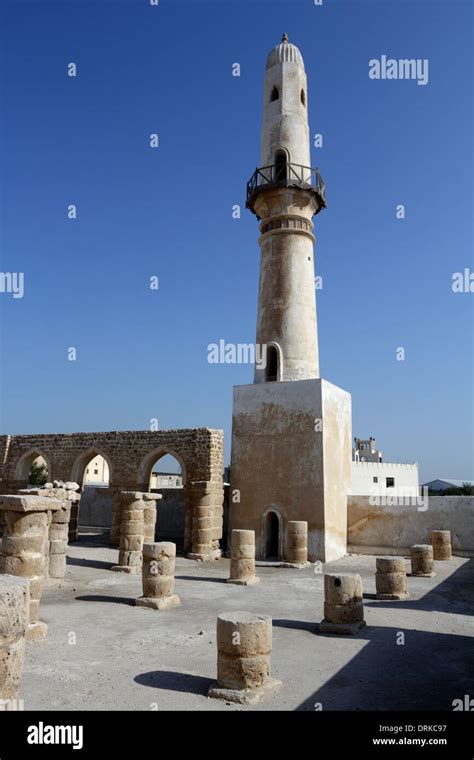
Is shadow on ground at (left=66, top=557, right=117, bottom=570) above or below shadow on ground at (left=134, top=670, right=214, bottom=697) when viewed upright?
below

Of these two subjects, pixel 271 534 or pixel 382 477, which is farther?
pixel 382 477

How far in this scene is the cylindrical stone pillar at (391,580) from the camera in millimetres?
10422

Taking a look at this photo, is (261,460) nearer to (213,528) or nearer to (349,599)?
(213,528)

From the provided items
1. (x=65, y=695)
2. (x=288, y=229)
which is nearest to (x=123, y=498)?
(x=65, y=695)

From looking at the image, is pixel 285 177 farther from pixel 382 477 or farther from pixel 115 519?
pixel 382 477

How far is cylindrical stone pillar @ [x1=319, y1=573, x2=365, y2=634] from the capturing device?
812 centimetres

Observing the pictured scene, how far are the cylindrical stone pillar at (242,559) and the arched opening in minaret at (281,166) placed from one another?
1084cm

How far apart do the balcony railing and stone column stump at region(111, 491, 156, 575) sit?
10.1 meters

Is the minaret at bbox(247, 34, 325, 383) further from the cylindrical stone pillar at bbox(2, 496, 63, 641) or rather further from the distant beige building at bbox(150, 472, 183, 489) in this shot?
the distant beige building at bbox(150, 472, 183, 489)

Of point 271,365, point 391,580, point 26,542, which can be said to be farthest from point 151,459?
point 26,542

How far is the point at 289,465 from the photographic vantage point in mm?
16000

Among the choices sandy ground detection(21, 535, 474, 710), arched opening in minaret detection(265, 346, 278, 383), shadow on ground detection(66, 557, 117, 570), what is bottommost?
shadow on ground detection(66, 557, 117, 570)

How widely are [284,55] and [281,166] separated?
3909 millimetres

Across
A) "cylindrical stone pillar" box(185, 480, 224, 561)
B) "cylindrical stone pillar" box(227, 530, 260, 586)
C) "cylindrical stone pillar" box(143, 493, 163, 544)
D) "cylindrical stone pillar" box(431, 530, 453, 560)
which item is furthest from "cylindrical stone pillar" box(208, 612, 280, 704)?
"cylindrical stone pillar" box(431, 530, 453, 560)
